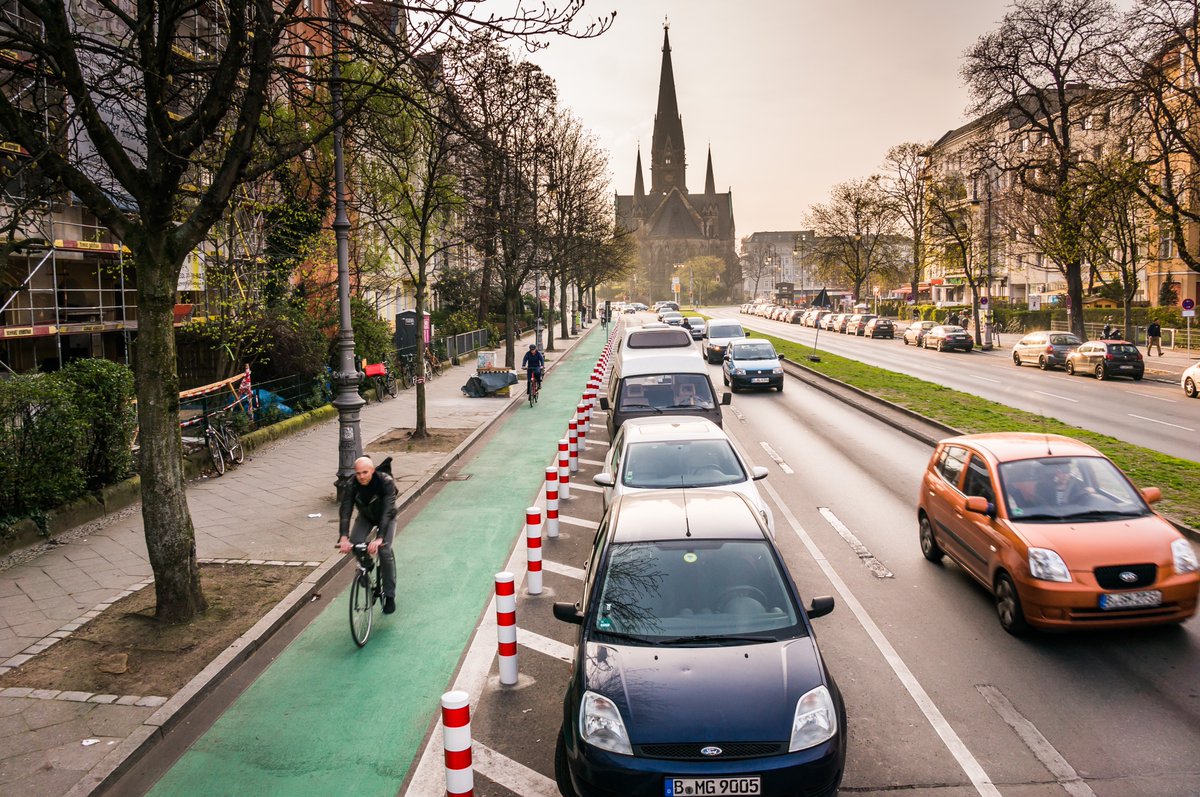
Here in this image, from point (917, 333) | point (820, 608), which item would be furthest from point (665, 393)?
point (917, 333)

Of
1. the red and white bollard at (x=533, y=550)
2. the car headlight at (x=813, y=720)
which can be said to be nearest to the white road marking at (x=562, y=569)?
the red and white bollard at (x=533, y=550)

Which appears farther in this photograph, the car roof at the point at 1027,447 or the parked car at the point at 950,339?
the parked car at the point at 950,339

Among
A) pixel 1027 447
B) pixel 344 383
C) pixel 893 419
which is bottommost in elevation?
pixel 893 419

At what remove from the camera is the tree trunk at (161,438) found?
7719mm

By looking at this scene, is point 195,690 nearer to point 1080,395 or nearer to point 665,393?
point 665,393

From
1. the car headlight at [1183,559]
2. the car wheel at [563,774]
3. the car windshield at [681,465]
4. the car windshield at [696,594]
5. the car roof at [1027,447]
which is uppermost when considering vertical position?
the car roof at [1027,447]

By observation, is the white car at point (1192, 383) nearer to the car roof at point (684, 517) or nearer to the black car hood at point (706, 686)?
the car roof at point (684, 517)

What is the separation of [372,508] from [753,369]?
778 inches

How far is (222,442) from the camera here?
1512 centimetres

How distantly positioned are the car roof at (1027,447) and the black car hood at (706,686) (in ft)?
14.4

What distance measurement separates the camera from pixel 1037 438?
8961mm

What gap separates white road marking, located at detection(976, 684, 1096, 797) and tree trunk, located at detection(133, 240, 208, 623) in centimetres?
687

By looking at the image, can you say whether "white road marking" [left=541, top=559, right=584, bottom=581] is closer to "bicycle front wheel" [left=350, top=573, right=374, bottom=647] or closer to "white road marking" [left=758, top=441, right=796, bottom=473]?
"bicycle front wheel" [left=350, top=573, right=374, bottom=647]

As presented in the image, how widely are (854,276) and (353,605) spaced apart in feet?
247
